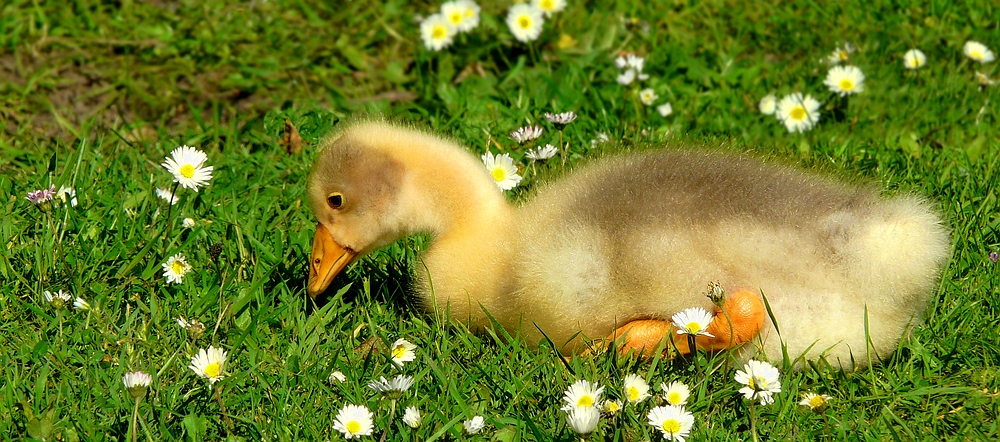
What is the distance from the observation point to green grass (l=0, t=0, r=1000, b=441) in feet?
11.1

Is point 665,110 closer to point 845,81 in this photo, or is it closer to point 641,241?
point 845,81

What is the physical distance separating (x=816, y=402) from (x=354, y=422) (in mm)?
1333

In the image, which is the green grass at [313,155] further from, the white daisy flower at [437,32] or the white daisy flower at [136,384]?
the white daisy flower at [136,384]

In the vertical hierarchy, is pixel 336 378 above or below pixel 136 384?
below

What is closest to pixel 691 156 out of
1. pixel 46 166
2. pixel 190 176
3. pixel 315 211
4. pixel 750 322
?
pixel 750 322

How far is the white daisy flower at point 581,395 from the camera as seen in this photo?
10.4 feet

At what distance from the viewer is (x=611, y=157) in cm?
390

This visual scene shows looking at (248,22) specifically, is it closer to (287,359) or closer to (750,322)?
(287,359)

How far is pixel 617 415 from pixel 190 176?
1733 millimetres

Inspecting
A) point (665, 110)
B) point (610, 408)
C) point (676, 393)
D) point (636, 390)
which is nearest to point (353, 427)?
point (610, 408)

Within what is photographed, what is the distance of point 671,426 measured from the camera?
3102 mm

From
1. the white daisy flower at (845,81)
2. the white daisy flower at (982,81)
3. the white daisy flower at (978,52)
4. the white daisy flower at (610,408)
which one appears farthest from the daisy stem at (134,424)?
the white daisy flower at (978,52)

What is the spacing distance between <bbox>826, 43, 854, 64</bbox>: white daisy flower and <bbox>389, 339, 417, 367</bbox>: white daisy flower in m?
3.04

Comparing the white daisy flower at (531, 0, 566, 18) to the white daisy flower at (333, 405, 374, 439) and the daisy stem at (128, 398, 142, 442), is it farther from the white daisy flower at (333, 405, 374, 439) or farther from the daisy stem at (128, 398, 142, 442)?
the daisy stem at (128, 398, 142, 442)
